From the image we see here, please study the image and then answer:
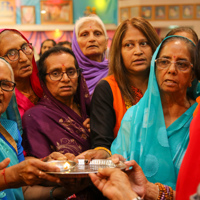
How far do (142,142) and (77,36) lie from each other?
202cm

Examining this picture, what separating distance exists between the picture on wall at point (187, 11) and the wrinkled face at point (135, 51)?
662 centimetres

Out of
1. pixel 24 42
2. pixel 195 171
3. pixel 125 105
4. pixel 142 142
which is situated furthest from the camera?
pixel 24 42

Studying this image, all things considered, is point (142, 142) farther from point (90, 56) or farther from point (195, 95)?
point (90, 56)

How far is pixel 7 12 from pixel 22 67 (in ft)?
23.9

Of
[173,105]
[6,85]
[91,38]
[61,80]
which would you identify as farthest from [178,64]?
[91,38]

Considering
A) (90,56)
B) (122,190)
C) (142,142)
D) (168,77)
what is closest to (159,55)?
(168,77)

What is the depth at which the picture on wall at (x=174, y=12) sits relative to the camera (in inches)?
352

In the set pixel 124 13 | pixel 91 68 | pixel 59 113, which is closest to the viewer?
pixel 59 113

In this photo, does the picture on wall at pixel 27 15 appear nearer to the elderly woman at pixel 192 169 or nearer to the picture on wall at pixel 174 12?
the picture on wall at pixel 174 12

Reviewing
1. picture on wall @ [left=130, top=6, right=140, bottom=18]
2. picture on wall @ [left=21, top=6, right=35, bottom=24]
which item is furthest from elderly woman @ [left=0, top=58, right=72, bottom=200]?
picture on wall @ [left=21, top=6, right=35, bottom=24]

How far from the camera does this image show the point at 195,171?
1.35m

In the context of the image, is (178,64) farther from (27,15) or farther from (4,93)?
(27,15)

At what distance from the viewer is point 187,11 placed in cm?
890

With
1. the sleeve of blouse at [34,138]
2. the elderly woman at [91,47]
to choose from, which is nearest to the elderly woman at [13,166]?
the sleeve of blouse at [34,138]
